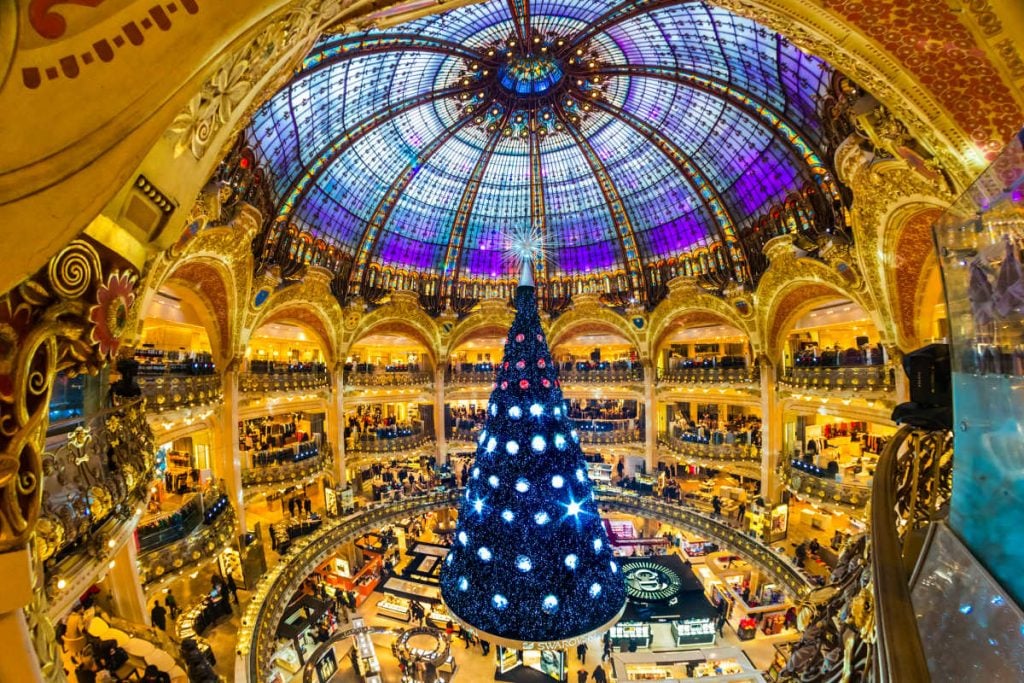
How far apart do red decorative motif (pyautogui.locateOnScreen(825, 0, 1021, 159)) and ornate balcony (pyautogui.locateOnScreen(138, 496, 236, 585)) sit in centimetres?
1881

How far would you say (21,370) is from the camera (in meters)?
2.69

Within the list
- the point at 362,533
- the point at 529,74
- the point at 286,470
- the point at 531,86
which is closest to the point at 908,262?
the point at 529,74

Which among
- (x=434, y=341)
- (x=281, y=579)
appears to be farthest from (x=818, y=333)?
(x=281, y=579)

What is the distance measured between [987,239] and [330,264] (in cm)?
2379

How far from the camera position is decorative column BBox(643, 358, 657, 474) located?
25.9 metres

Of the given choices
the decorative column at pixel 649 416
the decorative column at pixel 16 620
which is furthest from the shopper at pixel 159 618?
the decorative column at pixel 649 416

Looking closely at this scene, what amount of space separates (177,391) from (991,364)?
18272mm

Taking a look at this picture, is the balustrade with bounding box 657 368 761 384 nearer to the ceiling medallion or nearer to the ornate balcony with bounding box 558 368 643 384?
the ornate balcony with bounding box 558 368 643 384

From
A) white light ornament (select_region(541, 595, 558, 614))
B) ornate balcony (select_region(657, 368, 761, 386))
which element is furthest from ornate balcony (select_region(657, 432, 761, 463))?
white light ornament (select_region(541, 595, 558, 614))

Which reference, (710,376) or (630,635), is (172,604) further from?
(710,376)

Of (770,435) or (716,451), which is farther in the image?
(716,451)

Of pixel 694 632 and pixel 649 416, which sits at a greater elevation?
pixel 649 416

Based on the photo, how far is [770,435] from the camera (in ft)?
69.1

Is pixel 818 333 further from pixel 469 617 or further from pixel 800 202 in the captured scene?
pixel 469 617
